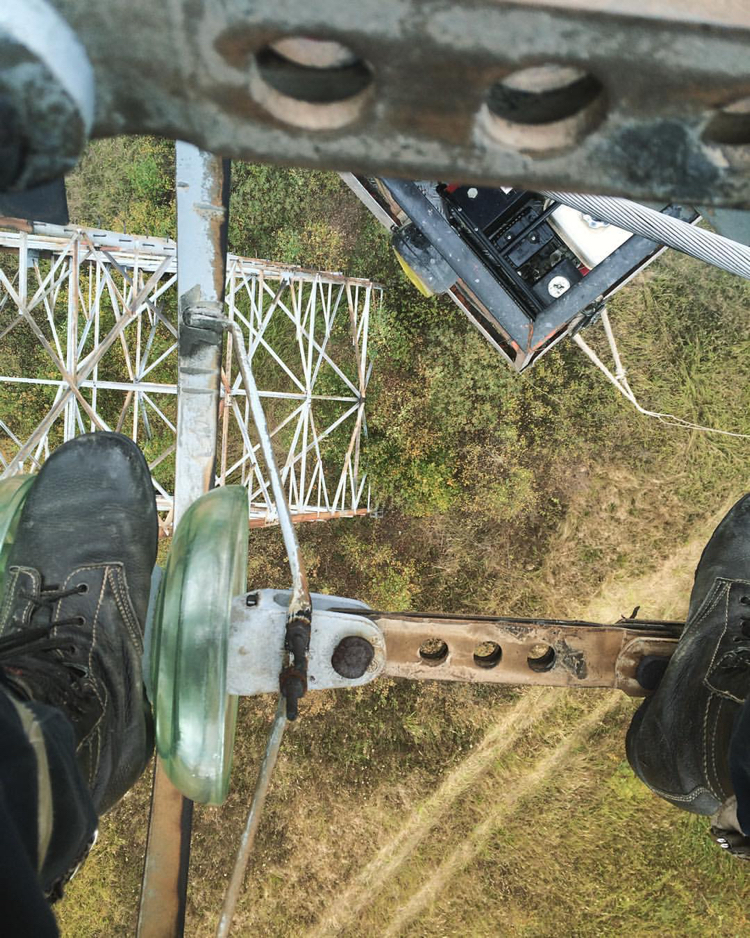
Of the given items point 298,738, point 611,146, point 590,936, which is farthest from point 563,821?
point 611,146

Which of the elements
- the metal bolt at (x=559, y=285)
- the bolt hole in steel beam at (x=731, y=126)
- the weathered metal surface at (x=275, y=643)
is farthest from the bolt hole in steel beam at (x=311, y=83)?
the metal bolt at (x=559, y=285)

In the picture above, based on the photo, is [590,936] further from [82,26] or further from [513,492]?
[82,26]

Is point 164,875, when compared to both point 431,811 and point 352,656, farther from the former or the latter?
point 431,811

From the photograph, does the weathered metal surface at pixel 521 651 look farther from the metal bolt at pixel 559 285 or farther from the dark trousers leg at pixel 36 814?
the metal bolt at pixel 559 285

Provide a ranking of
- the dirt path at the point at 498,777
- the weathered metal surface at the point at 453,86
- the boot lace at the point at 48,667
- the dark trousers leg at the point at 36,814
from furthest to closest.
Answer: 1. the dirt path at the point at 498,777
2. the boot lace at the point at 48,667
3. the dark trousers leg at the point at 36,814
4. the weathered metal surface at the point at 453,86

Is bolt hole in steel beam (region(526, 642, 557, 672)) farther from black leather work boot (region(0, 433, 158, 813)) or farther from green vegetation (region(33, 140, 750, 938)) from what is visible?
green vegetation (region(33, 140, 750, 938))
